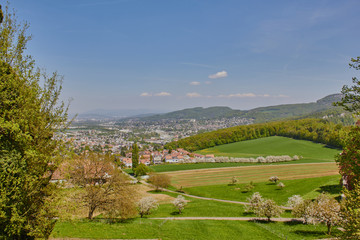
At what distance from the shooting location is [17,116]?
33.6ft

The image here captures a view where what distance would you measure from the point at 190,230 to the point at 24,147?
19.2 metres

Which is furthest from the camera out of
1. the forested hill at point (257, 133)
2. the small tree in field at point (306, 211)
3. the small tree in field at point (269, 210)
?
the forested hill at point (257, 133)

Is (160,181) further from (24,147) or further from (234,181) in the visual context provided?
(24,147)

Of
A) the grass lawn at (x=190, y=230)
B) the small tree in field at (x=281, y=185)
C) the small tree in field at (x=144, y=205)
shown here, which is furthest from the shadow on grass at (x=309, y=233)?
the small tree in field at (x=281, y=185)

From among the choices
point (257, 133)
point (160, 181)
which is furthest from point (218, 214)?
point (257, 133)

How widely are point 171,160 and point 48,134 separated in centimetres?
11083

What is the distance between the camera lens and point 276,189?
49.7 meters

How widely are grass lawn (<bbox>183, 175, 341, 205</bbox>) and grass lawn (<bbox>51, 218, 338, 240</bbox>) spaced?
54.0ft

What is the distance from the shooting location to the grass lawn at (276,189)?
42.0m

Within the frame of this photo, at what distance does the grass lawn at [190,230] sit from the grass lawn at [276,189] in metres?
16.5

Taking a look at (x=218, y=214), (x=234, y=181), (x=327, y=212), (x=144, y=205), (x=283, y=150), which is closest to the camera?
(x=327, y=212)

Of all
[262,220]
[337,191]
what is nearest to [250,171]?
[337,191]

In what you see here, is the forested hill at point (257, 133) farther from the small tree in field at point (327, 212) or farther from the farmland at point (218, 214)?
the small tree in field at point (327, 212)

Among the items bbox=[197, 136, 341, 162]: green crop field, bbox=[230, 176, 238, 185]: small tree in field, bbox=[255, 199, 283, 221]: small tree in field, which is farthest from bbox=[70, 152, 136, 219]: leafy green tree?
bbox=[197, 136, 341, 162]: green crop field
